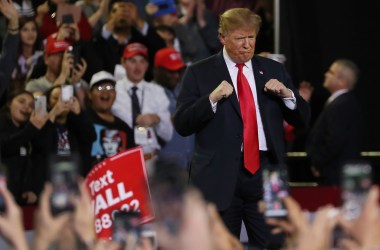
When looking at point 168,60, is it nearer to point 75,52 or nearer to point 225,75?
point 75,52

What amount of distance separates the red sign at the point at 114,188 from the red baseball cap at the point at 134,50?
357 centimetres

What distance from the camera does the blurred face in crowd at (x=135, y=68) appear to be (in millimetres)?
11141

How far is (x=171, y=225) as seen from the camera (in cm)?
376

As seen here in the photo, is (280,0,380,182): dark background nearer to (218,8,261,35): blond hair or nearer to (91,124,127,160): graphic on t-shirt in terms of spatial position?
(91,124,127,160): graphic on t-shirt

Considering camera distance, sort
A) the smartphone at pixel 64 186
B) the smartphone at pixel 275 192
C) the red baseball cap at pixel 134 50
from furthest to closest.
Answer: the red baseball cap at pixel 134 50 → the smartphone at pixel 275 192 → the smartphone at pixel 64 186

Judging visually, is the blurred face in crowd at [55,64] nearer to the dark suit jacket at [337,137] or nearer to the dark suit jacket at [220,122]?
the dark suit jacket at [337,137]

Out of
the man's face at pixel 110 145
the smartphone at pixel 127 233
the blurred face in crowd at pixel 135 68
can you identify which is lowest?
the man's face at pixel 110 145

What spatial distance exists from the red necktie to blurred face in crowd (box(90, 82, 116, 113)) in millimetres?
2901

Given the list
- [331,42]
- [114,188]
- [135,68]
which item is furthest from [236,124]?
[331,42]

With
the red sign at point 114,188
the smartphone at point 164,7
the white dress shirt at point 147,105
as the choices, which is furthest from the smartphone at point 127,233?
the smartphone at point 164,7

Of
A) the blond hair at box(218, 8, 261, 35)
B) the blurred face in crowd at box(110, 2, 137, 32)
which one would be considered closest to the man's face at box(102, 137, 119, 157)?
the blurred face in crowd at box(110, 2, 137, 32)

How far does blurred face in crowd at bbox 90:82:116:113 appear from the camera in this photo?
10500 mm

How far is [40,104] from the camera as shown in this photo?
1018 cm

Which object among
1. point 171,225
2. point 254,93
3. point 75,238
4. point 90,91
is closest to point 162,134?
point 90,91
